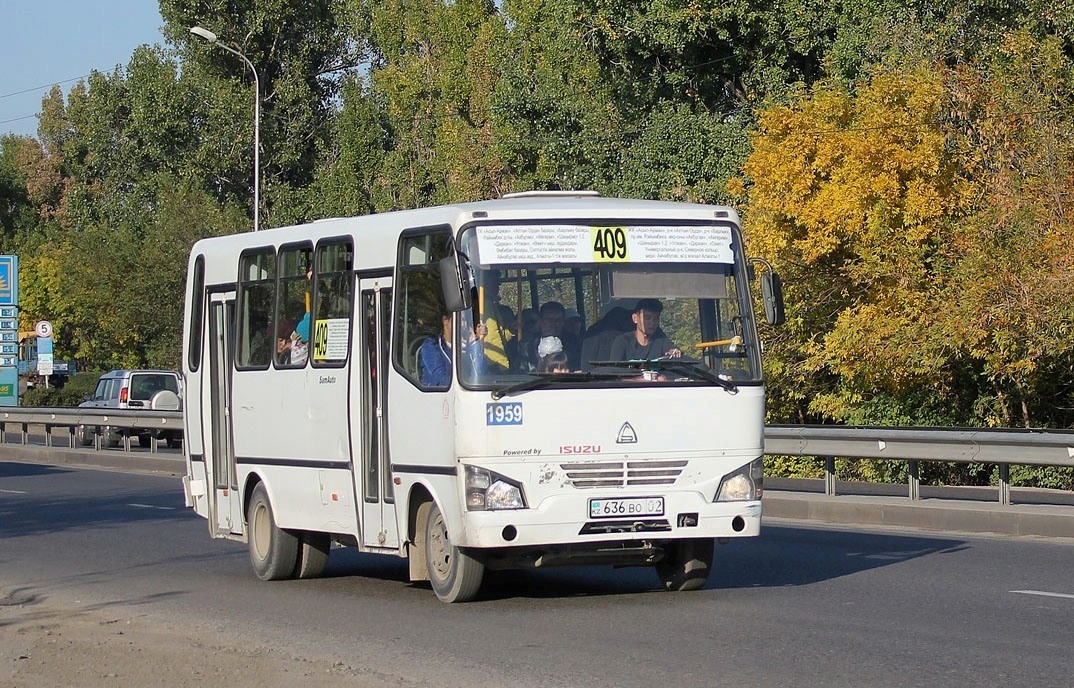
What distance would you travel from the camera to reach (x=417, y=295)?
1177 cm

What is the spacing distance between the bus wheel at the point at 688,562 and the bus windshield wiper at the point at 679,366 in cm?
114

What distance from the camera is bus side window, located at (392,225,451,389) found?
452 inches

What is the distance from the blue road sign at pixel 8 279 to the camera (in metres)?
48.5

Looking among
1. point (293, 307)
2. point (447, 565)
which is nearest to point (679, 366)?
point (447, 565)

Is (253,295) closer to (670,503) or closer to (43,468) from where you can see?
(670,503)

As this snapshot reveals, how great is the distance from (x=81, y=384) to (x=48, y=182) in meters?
49.9

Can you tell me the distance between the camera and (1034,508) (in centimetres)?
1703

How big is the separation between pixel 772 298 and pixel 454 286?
7.60 ft

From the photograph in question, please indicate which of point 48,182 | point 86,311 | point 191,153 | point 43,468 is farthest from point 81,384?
point 48,182

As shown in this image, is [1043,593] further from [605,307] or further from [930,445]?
[930,445]

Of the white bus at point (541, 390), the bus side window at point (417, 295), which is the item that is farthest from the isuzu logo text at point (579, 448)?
the bus side window at point (417, 295)

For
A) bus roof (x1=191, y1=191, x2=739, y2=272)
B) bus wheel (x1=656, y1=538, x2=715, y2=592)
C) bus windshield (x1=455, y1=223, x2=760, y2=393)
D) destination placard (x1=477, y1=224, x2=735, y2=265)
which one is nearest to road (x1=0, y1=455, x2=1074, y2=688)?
bus wheel (x1=656, y1=538, x2=715, y2=592)

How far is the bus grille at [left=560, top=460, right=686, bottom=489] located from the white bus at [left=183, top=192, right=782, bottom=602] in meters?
0.01

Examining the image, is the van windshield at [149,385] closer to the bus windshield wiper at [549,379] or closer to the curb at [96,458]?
the curb at [96,458]
